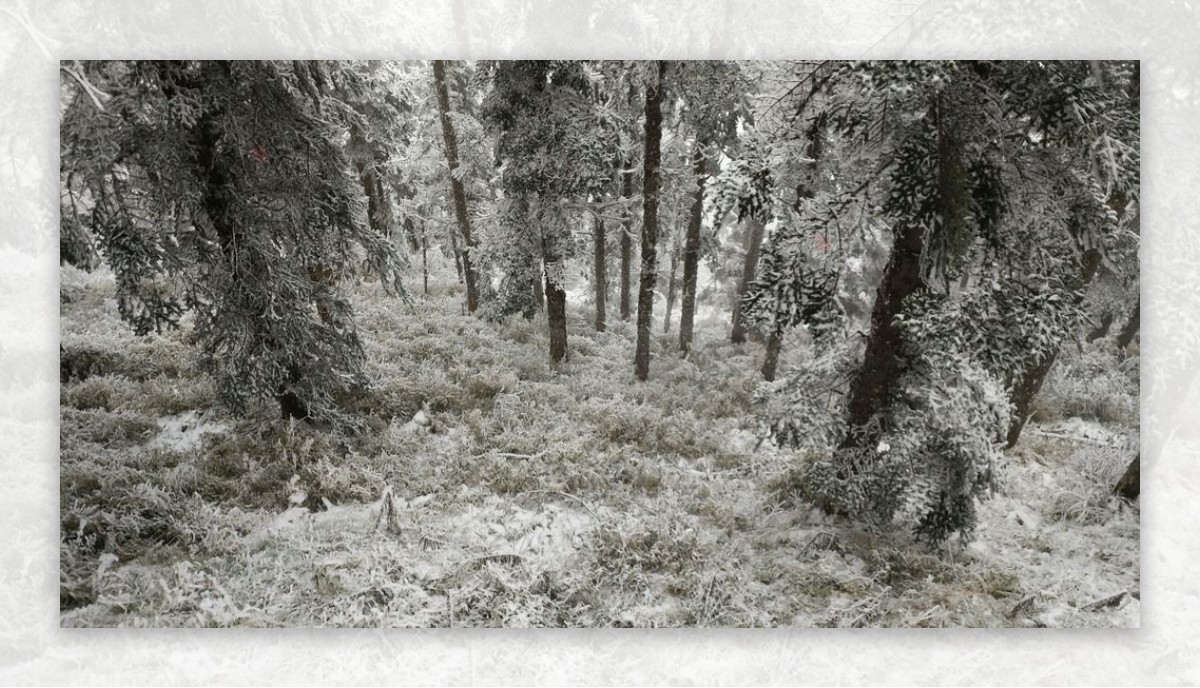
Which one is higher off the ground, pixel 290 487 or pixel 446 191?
pixel 446 191

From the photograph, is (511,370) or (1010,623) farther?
(511,370)

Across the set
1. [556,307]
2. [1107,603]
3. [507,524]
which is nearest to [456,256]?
[556,307]

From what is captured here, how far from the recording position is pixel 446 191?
1148 cm

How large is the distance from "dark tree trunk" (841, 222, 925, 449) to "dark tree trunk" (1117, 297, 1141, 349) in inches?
87.4

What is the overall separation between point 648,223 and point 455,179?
3.71 m

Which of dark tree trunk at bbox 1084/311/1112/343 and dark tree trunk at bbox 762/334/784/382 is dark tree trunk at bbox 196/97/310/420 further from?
dark tree trunk at bbox 1084/311/1112/343

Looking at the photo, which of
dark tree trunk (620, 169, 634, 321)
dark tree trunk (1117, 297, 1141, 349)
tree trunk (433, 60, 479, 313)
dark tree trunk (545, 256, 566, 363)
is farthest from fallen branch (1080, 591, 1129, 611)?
tree trunk (433, 60, 479, 313)

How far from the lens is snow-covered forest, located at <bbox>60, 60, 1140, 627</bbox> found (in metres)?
4.09

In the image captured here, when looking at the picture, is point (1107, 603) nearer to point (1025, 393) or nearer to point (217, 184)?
point (1025, 393)

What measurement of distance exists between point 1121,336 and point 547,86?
6768mm

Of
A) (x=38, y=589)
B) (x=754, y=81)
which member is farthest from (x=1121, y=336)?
(x=38, y=589)

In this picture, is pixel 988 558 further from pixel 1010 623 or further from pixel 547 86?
pixel 547 86

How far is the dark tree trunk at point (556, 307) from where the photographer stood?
332 inches

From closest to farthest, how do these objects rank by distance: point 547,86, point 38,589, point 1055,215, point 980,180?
point 980,180 < point 1055,215 < point 38,589 < point 547,86
